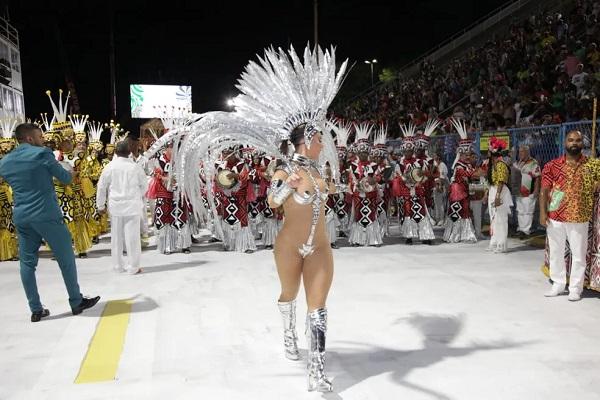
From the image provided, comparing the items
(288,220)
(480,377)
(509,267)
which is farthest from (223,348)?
(509,267)

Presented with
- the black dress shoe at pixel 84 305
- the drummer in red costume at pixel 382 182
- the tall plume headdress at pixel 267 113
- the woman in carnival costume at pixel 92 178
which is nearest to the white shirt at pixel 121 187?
the black dress shoe at pixel 84 305

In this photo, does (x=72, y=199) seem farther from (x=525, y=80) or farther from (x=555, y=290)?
(x=525, y=80)

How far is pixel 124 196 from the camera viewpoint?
6469 mm

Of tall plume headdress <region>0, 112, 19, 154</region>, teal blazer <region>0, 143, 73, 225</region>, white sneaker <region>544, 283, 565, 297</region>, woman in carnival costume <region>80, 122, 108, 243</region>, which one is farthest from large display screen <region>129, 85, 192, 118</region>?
white sneaker <region>544, 283, 565, 297</region>

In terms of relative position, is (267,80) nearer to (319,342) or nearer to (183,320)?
(319,342)

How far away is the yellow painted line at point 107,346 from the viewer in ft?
12.1

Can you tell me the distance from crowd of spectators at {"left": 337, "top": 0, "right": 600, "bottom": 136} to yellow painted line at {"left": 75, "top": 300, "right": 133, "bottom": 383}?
876cm

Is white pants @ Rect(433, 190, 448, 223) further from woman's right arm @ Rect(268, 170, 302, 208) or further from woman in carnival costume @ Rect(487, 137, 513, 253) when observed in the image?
woman's right arm @ Rect(268, 170, 302, 208)

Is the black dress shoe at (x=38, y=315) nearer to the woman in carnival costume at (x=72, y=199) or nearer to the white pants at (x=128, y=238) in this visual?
the white pants at (x=128, y=238)

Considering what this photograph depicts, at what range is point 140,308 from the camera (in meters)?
5.24

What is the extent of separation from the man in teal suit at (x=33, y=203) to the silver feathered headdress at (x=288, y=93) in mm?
2013

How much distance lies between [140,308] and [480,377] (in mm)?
3156

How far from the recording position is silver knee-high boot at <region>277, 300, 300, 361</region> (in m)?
3.83

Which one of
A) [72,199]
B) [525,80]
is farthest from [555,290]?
[525,80]
